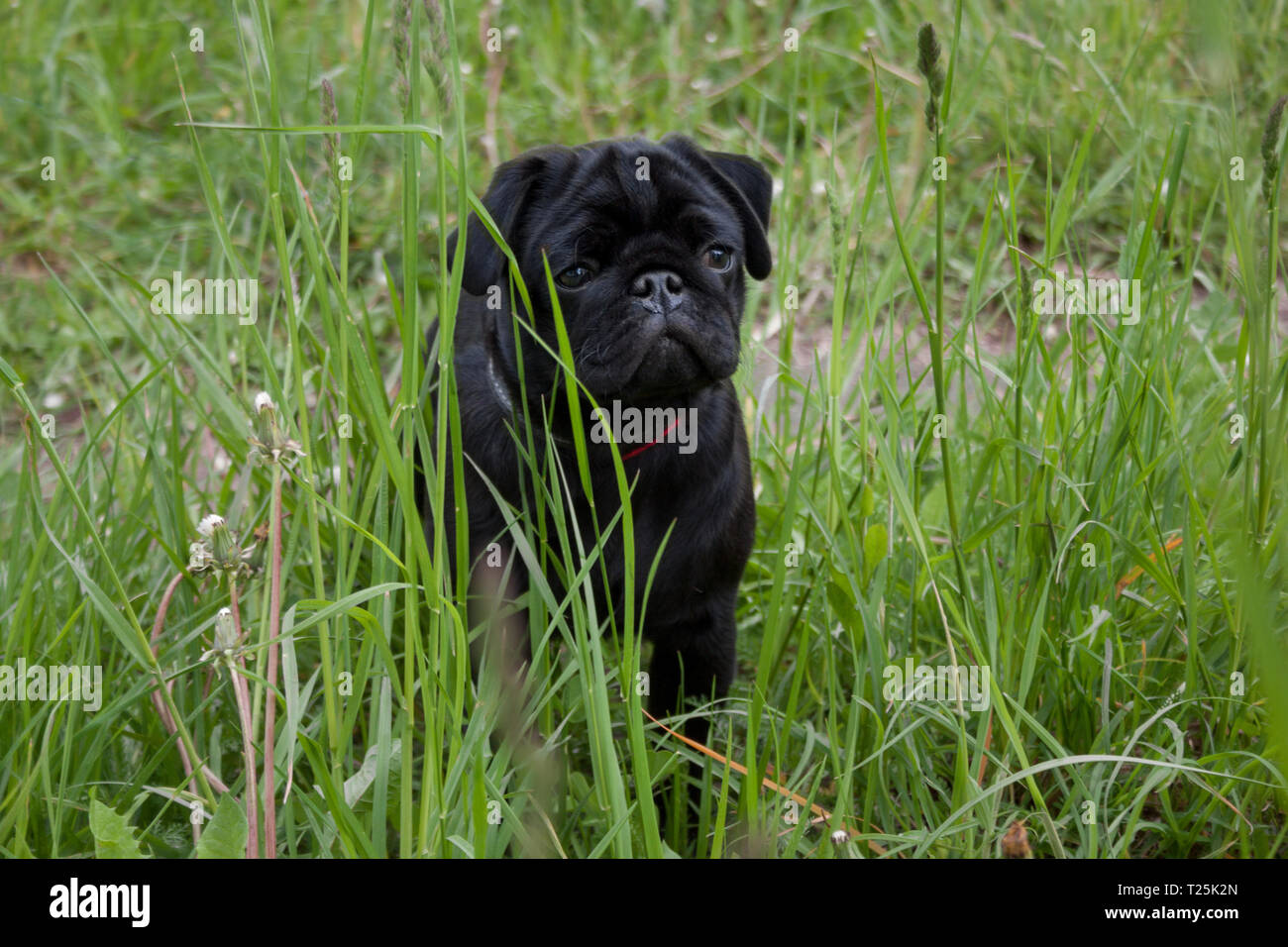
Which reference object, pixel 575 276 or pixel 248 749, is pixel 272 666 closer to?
pixel 248 749

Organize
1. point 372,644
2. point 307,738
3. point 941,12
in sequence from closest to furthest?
point 307,738 < point 372,644 < point 941,12

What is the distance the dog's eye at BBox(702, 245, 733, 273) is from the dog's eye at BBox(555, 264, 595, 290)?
0.84ft

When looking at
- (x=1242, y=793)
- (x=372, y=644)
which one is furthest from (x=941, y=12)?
(x=372, y=644)

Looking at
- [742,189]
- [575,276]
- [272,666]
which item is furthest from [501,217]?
[272,666]

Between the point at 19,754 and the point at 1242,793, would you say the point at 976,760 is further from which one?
the point at 19,754

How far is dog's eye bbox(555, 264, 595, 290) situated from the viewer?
242cm

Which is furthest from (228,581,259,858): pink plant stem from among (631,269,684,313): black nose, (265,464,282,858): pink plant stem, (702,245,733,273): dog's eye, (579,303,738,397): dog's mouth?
(702,245,733,273): dog's eye

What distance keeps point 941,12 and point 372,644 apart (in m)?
4.07

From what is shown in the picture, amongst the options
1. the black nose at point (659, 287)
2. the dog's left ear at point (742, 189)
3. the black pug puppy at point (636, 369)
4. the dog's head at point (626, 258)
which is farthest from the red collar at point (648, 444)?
the dog's left ear at point (742, 189)

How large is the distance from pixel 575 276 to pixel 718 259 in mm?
335

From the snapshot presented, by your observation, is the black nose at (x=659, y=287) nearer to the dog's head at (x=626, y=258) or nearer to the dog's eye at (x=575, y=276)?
the dog's head at (x=626, y=258)

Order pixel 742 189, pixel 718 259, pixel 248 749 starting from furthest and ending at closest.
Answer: pixel 742 189, pixel 718 259, pixel 248 749

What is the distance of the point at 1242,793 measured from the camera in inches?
81.1

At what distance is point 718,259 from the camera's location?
2.54m
